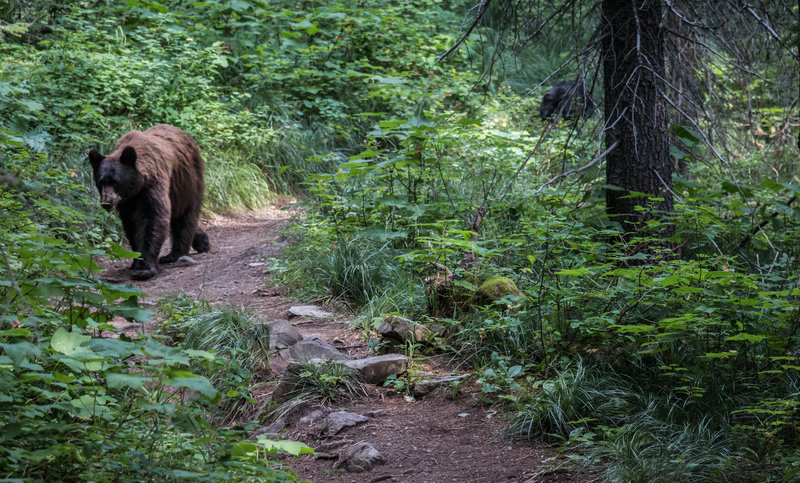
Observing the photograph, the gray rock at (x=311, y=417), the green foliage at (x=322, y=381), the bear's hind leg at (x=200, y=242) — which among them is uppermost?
the green foliage at (x=322, y=381)

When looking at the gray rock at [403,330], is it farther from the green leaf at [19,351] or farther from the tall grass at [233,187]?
the tall grass at [233,187]

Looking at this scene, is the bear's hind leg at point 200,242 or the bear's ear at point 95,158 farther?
the bear's hind leg at point 200,242

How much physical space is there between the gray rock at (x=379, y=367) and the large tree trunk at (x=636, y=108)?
214cm

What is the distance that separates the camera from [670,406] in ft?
11.7

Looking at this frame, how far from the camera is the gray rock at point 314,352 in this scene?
4.71 metres

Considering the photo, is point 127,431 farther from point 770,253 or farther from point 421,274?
point 770,253

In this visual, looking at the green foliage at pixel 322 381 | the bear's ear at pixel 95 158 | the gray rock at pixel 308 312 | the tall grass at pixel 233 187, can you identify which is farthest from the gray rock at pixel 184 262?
the green foliage at pixel 322 381

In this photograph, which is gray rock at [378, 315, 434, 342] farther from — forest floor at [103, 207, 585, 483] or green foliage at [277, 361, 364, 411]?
green foliage at [277, 361, 364, 411]

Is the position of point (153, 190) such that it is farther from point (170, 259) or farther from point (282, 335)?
point (282, 335)

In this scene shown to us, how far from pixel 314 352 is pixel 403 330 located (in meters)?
0.72

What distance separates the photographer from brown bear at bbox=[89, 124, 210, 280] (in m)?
7.34

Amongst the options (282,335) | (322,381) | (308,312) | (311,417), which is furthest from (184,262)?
(311,417)

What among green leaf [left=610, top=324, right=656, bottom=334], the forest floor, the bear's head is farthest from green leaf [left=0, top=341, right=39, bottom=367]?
the bear's head

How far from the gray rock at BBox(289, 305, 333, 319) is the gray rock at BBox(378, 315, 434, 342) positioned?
0.87 meters
